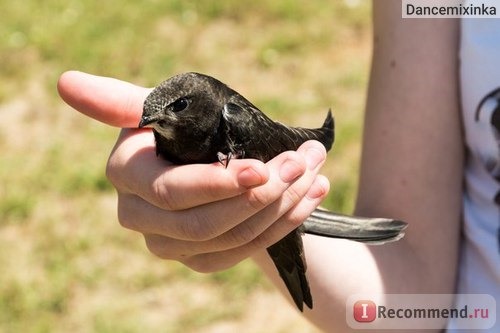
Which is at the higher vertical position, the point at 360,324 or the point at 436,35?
the point at 436,35

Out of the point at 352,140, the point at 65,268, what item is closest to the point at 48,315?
the point at 65,268

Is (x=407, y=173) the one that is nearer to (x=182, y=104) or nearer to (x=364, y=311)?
(x=364, y=311)

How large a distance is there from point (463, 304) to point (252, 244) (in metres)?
0.75

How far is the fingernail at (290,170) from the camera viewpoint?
155 cm

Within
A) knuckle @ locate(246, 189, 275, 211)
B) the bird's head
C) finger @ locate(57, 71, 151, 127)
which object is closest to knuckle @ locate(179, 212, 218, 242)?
knuckle @ locate(246, 189, 275, 211)

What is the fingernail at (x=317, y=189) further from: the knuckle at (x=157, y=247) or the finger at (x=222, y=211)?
the knuckle at (x=157, y=247)

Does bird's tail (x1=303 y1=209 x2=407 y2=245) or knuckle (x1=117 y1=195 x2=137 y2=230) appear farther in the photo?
bird's tail (x1=303 y1=209 x2=407 y2=245)

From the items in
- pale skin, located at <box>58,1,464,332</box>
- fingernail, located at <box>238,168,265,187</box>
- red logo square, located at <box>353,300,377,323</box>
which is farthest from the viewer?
red logo square, located at <box>353,300,377,323</box>

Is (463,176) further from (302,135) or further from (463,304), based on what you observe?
(302,135)

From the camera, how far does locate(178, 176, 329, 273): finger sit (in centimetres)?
164

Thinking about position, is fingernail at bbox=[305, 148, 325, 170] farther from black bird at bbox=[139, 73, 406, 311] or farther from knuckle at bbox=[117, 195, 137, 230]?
knuckle at bbox=[117, 195, 137, 230]

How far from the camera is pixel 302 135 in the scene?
1872 mm

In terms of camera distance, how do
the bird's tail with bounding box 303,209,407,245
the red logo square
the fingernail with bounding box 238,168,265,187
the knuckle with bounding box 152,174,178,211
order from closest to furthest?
the fingernail with bounding box 238,168,265,187
the knuckle with bounding box 152,174,178,211
the bird's tail with bounding box 303,209,407,245
the red logo square

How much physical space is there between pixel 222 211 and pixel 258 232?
11 cm
